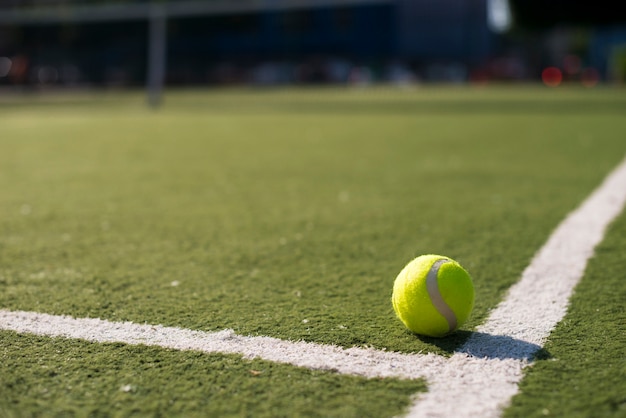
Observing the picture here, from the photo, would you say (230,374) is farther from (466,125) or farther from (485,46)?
(485,46)

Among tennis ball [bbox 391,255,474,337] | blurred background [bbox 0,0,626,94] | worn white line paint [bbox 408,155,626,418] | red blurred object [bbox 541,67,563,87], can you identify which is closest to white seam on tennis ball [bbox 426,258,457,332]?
tennis ball [bbox 391,255,474,337]

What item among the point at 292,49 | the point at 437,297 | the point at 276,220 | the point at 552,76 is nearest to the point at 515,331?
the point at 437,297

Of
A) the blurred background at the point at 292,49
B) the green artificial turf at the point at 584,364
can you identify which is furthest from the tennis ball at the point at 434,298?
the blurred background at the point at 292,49

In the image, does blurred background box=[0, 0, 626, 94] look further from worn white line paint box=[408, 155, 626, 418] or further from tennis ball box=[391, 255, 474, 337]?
tennis ball box=[391, 255, 474, 337]

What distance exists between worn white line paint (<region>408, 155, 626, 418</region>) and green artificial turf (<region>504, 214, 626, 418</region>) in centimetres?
5

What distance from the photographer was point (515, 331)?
8.81 feet

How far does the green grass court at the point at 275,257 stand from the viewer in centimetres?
216

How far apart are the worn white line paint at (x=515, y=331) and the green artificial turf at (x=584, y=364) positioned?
47 mm

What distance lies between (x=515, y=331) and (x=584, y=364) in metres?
0.38

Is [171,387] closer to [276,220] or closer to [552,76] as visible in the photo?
[276,220]

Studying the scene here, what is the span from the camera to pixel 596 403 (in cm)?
204

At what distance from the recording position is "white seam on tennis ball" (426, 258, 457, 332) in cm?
254

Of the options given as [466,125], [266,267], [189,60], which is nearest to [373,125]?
[466,125]

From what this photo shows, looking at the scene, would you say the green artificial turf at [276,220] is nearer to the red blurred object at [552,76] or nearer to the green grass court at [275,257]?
the green grass court at [275,257]
